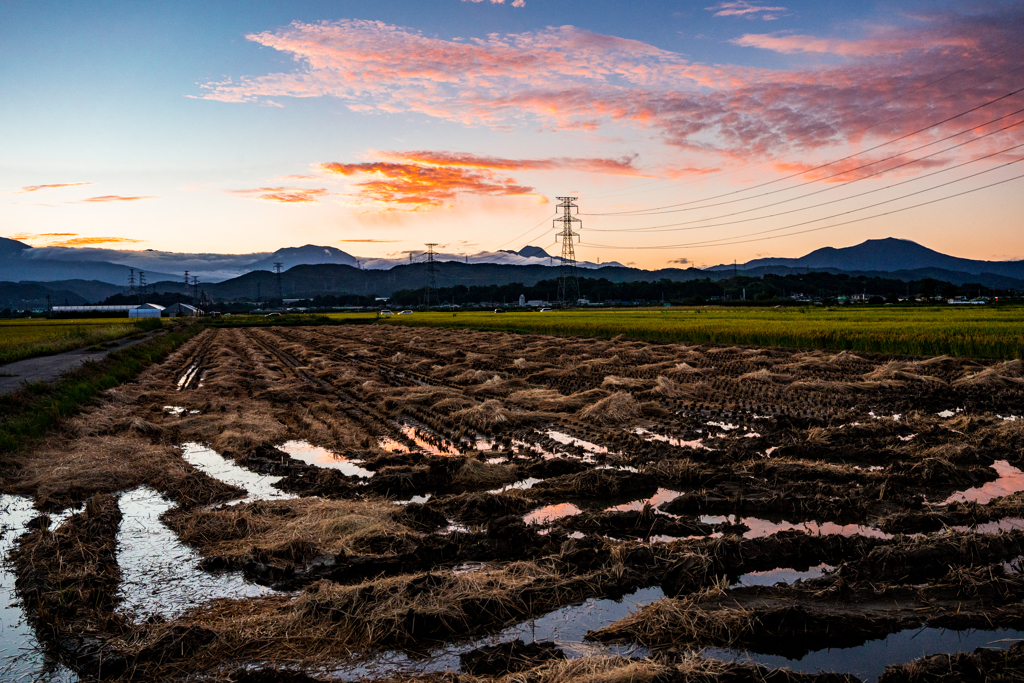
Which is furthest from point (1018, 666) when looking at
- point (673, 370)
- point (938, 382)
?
point (673, 370)

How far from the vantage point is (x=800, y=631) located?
3.89 metres

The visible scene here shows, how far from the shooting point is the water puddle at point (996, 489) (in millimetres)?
6402

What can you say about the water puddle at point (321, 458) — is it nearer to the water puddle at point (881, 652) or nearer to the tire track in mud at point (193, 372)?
the water puddle at point (881, 652)

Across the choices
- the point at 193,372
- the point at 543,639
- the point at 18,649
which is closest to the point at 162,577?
the point at 18,649

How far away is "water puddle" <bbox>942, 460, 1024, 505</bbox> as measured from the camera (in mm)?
6402

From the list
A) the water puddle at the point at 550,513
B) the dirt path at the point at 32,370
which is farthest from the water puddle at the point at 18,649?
the dirt path at the point at 32,370

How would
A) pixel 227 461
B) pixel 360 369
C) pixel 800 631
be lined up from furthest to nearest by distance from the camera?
pixel 360 369 < pixel 227 461 < pixel 800 631

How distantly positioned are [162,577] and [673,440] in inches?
277

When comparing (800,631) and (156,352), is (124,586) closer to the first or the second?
(800,631)

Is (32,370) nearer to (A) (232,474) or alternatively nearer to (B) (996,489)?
(A) (232,474)

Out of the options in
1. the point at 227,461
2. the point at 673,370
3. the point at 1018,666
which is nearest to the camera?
the point at 1018,666

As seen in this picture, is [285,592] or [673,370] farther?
[673,370]

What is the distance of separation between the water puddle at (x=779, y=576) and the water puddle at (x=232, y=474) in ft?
16.2

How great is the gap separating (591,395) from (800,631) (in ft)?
30.8
